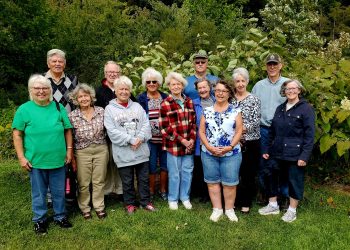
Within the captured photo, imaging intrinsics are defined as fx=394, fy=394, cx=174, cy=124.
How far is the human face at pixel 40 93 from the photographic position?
13.2ft

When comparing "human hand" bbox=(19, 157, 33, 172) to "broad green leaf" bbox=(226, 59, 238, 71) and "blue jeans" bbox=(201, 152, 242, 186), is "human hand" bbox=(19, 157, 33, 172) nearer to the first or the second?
"blue jeans" bbox=(201, 152, 242, 186)

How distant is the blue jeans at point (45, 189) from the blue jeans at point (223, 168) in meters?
1.63

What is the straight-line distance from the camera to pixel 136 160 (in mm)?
4617

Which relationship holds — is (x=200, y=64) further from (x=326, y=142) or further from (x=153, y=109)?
(x=326, y=142)

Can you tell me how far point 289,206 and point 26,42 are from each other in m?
8.45

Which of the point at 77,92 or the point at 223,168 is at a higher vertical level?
the point at 77,92

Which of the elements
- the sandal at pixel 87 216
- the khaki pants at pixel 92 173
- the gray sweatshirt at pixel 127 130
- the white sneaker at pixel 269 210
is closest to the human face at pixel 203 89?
the gray sweatshirt at pixel 127 130

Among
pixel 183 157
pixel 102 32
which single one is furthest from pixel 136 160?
pixel 102 32

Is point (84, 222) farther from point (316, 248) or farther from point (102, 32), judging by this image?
point (102, 32)

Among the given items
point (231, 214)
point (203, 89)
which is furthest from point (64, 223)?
point (203, 89)

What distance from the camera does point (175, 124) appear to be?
4719mm

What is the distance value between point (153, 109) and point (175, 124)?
0.37m

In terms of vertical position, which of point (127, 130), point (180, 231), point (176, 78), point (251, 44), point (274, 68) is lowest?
point (180, 231)

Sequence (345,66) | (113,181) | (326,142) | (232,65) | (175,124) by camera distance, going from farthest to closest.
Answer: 1. (345,66)
2. (232,65)
3. (326,142)
4. (113,181)
5. (175,124)
